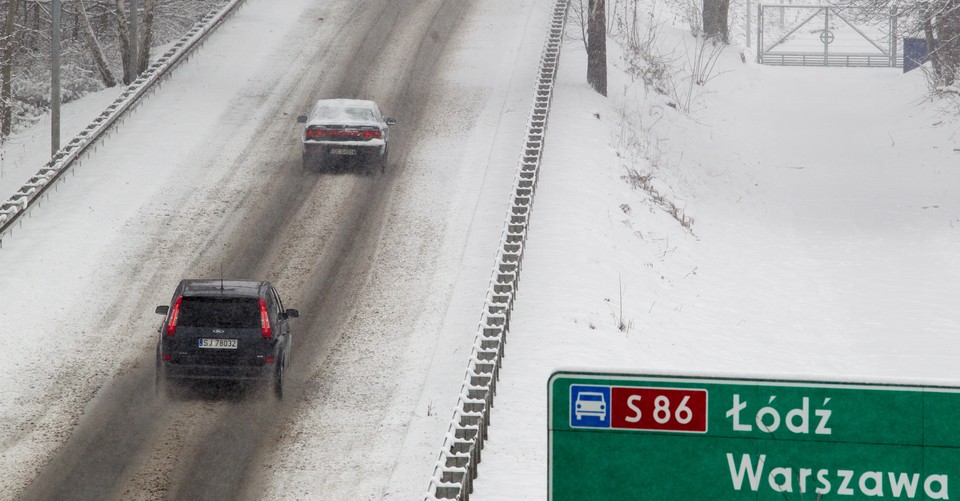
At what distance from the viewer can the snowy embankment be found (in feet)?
61.7

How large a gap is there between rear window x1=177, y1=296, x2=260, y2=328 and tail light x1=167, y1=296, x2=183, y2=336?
4 centimetres

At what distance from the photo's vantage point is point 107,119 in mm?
28125

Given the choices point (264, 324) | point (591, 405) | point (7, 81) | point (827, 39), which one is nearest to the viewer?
point (591, 405)

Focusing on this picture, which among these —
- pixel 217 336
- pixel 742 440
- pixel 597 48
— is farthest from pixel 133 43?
pixel 742 440

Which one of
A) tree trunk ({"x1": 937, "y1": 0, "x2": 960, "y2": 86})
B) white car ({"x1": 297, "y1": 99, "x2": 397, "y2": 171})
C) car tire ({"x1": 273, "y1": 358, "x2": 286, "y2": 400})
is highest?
tree trunk ({"x1": 937, "y1": 0, "x2": 960, "y2": 86})

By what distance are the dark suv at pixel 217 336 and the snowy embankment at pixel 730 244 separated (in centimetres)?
300

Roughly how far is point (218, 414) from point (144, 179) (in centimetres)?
1116

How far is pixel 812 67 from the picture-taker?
4597 cm

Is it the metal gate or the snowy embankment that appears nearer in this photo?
the snowy embankment

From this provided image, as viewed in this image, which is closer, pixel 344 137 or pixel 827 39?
pixel 344 137

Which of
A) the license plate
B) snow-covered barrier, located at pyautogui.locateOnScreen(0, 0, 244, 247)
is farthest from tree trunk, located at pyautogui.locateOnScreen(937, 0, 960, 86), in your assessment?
the license plate

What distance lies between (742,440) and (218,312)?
12.6m

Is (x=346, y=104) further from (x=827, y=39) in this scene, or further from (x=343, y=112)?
(x=827, y=39)

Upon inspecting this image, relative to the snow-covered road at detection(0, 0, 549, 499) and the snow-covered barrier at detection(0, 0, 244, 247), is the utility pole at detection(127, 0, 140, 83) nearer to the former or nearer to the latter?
the snow-covered barrier at detection(0, 0, 244, 247)
